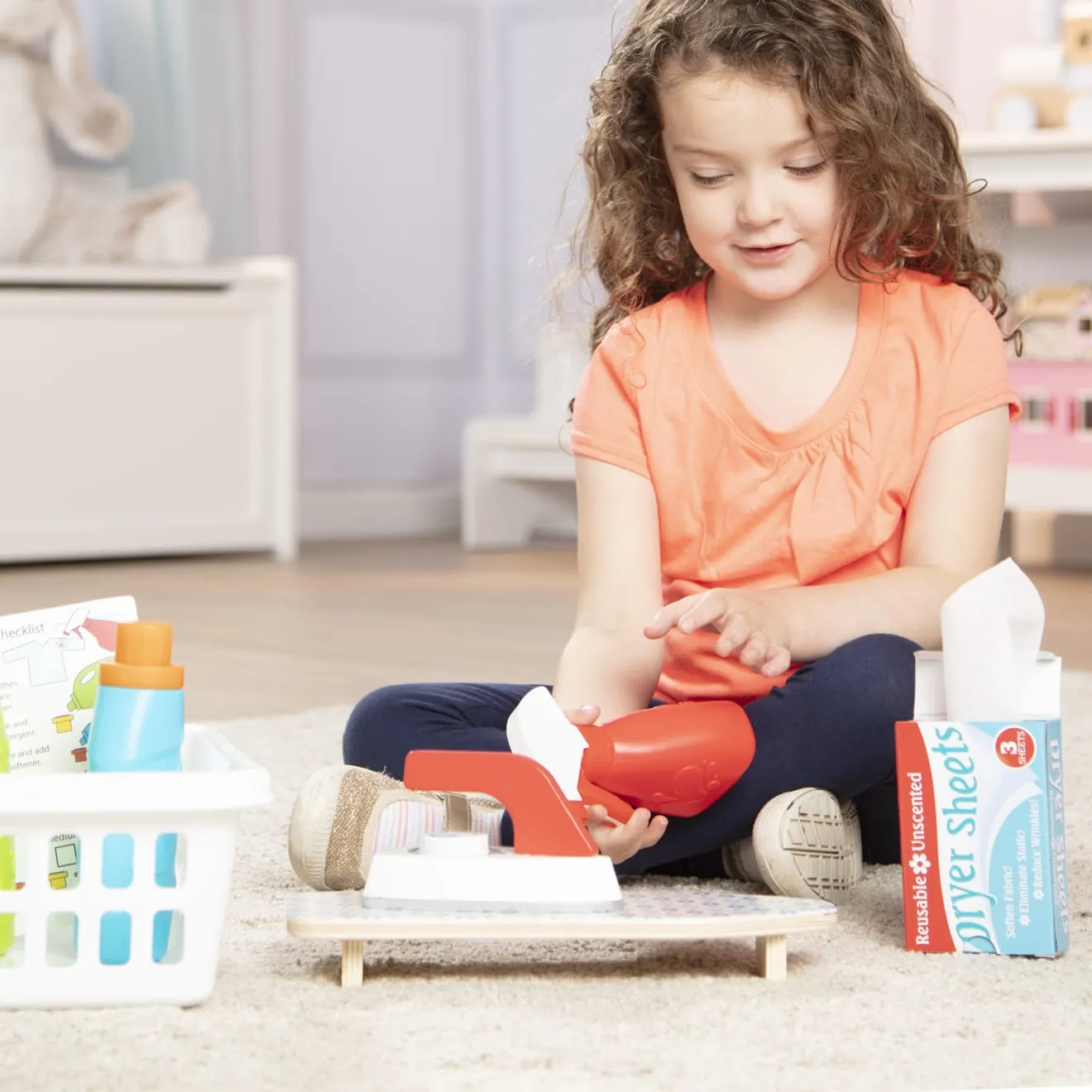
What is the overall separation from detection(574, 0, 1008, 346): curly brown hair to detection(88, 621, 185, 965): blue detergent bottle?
46cm

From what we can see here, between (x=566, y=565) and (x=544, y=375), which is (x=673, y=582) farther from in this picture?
(x=544, y=375)

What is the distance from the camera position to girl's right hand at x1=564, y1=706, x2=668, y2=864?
923 mm

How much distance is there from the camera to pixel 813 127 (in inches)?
40.7

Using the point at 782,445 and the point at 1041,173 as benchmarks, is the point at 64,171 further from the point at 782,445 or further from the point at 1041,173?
Result: the point at 782,445

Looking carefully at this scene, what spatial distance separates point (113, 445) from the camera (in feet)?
10.3

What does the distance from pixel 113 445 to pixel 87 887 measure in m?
2.45

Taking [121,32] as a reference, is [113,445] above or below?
below

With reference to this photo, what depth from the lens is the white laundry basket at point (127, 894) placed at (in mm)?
768

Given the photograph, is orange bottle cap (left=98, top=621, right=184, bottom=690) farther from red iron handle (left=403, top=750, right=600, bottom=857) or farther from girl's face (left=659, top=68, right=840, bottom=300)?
girl's face (left=659, top=68, right=840, bottom=300)

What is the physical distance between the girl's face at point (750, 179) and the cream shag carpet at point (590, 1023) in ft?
1.24

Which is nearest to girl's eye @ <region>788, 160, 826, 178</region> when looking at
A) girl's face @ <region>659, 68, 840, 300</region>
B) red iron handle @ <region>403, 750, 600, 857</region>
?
girl's face @ <region>659, 68, 840, 300</region>

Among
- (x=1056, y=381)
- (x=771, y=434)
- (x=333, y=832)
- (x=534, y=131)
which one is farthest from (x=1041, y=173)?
(x=333, y=832)

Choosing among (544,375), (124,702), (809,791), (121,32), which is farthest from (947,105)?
(124,702)

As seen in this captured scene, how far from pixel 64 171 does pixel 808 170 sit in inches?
97.4
